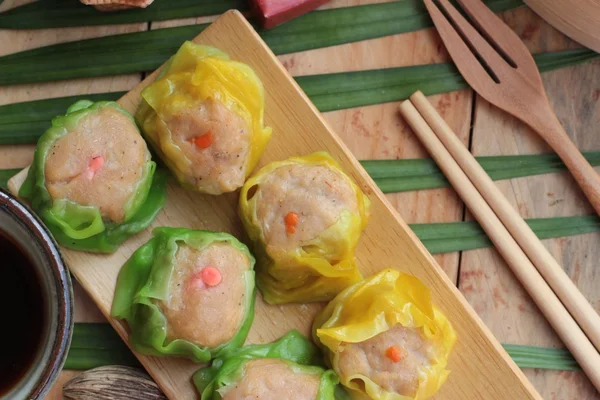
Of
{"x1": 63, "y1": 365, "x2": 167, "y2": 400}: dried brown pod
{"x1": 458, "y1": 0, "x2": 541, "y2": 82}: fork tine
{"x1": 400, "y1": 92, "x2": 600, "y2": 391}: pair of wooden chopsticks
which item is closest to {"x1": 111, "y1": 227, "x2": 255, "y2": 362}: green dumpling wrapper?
{"x1": 63, "y1": 365, "x2": 167, "y2": 400}: dried brown pod

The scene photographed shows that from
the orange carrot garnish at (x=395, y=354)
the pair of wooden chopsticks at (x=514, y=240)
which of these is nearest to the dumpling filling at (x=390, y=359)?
the orange carrot garnish at (x=395, y=354)

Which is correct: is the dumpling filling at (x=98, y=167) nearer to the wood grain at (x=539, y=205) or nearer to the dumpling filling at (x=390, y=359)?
the dumpling filling at (x=390, y=359)

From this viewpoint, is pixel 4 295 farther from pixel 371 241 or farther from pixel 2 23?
pixel 371 241

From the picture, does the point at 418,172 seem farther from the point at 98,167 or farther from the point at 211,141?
the point at 98,167

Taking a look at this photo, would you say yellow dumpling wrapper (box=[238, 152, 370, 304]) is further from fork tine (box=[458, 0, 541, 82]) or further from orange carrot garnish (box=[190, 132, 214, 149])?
fork tine (box=[458, 0, 541, 82])

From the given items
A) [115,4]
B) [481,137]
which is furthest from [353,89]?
[115,4]

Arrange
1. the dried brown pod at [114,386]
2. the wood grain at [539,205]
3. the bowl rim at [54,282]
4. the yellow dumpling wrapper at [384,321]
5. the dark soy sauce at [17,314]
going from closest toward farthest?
the bowl rim at [54,282] → the dark soy sauce at [17,314] → the yellow dumpling wrapper at [384,321] → the dried brown pod at [114,386] → the wood grain at [539,205]
